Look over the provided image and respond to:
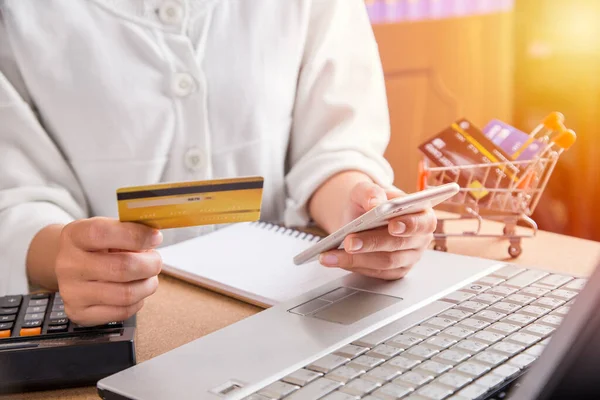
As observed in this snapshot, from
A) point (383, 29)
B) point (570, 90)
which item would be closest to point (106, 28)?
point (383, 29)

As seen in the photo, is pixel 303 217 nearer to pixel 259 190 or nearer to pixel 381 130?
pixel 381 130

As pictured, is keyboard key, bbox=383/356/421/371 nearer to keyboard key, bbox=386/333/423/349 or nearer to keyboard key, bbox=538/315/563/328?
keyboard key, bbox=386/333/423/349

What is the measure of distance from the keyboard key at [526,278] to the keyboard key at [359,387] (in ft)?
0.90

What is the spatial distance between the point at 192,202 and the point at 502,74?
187 centimetres

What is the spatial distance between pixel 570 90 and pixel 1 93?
70.9 inches

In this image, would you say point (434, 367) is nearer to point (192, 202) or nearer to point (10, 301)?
point (192, 202)

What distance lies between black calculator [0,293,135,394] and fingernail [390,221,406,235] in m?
0.27

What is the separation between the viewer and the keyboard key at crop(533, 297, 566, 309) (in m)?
0.72

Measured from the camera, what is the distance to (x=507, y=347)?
62 cm

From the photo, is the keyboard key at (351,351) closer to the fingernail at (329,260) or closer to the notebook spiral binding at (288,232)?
the fingernail at (329,260)

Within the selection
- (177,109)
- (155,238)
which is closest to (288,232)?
(177,109)

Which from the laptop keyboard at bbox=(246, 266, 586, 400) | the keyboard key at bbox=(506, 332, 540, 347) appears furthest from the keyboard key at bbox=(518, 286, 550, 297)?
the keyboard key at bbox=(506, 332, 540, 347)

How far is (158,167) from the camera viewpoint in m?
1.11

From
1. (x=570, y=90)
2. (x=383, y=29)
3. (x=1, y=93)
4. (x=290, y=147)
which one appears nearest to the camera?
(x=1, y=93)
